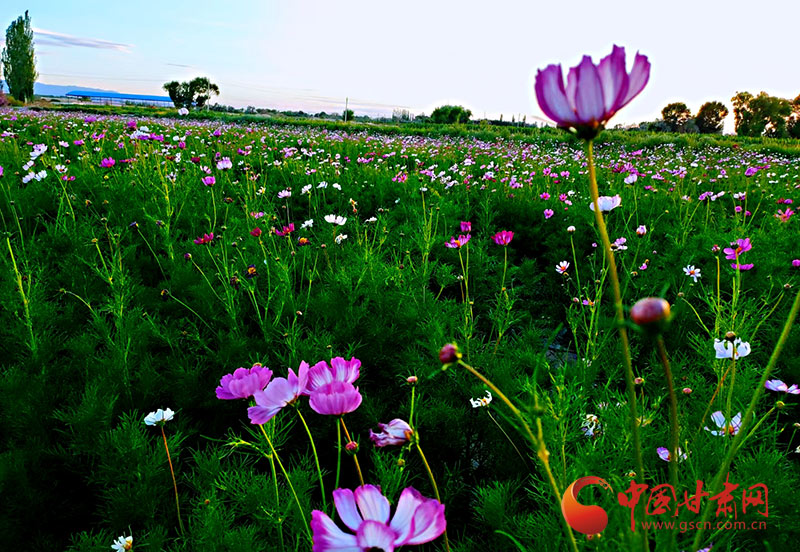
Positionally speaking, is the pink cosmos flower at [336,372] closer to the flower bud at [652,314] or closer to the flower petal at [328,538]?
the flower petal at [328,538]

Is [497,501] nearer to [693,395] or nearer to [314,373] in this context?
[314,373]

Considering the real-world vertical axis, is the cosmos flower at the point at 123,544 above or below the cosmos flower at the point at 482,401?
below

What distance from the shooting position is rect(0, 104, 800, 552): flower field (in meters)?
0.72

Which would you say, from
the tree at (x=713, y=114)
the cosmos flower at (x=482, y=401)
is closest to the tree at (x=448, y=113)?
the tree at (x=713, y=114)

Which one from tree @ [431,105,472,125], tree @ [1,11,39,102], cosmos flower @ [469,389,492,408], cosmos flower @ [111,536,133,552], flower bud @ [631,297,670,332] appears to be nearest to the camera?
flower bud @ [631,297,670,332]

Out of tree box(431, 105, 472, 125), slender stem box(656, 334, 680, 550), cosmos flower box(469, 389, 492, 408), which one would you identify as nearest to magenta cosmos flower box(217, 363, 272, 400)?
slender stem box(656, 334, 680, 550)

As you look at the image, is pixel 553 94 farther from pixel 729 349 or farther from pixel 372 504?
pixel 729 349

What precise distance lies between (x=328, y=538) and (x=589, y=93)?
513 mm

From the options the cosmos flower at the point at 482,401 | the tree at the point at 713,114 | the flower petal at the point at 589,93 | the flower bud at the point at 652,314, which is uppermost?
the tree at the point at 713,114

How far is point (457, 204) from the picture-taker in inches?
134

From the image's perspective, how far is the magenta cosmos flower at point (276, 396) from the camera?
2.22 feet

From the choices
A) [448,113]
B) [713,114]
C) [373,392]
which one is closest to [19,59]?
[448,113]

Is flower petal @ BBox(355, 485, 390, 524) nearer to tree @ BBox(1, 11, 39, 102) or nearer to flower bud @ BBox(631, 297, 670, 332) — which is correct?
flower bud @ BBox(631, 297, 670, 332)

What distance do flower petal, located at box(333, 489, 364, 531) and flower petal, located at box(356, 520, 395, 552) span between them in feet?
0.13
